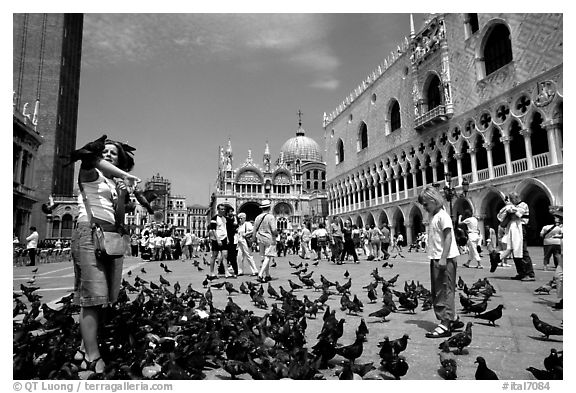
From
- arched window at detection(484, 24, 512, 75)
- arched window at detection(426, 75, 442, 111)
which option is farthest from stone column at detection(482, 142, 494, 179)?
arched window at detection(426, 75, 442, 111)

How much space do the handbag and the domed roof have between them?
67250mm

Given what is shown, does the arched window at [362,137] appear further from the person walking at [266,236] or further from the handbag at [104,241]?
the handbag at [104,241]

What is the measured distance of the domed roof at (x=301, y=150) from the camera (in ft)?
230

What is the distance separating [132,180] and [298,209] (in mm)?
53956

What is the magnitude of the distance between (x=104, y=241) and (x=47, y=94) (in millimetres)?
37573

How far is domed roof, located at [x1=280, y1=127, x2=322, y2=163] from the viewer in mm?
70250

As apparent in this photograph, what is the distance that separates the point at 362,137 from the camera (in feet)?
114

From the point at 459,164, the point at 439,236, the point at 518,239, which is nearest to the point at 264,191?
the point at 459,164

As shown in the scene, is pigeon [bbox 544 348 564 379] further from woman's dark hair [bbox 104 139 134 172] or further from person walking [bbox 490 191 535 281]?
person walking [bbox 490 191 535 281]
